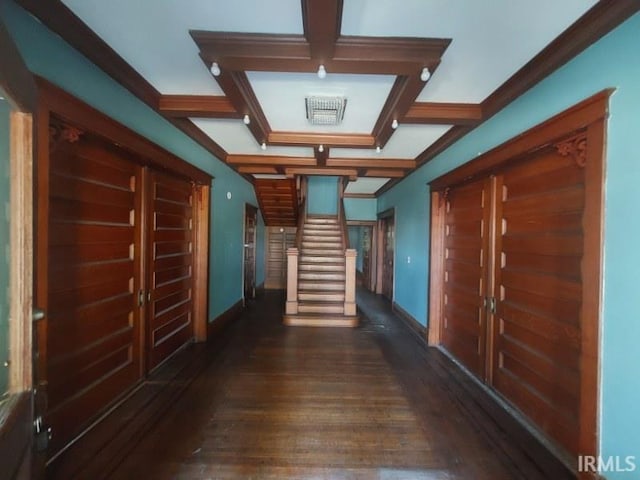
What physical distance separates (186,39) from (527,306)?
2991mm

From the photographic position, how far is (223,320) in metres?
4.29

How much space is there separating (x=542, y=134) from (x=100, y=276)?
3.26 meters

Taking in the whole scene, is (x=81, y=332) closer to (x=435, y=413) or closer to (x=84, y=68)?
(x=84, y=68)

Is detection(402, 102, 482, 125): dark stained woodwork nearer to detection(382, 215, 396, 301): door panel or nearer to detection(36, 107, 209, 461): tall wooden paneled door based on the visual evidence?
detection(36, 107, 209, 461): tall wooden paneled door

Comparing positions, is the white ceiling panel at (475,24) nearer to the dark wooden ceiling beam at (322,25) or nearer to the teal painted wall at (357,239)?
the dark wooden ceiling beam at (322,25)

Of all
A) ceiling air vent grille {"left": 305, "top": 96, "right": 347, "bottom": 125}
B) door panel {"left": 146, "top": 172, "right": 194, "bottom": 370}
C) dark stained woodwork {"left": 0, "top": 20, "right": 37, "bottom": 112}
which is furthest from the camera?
door panel {"left": 146, "top": 172, "right": 194, "bottom": 370}

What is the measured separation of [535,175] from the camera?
2.07 m

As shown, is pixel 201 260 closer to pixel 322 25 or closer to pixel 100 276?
pixel 100 276

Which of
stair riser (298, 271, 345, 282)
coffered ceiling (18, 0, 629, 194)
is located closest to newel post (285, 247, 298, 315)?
stair riser (298, 271, 345, 282)

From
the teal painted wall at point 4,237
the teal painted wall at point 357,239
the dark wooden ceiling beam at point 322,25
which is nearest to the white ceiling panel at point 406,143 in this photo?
the dark wooden ceiling beam at point 322,25

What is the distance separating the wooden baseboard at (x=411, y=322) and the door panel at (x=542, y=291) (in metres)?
1.39

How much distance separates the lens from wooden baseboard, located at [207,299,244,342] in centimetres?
384

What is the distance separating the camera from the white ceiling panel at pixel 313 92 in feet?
6.90

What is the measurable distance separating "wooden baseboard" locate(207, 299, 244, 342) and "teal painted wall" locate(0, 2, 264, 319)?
0.31 ft
